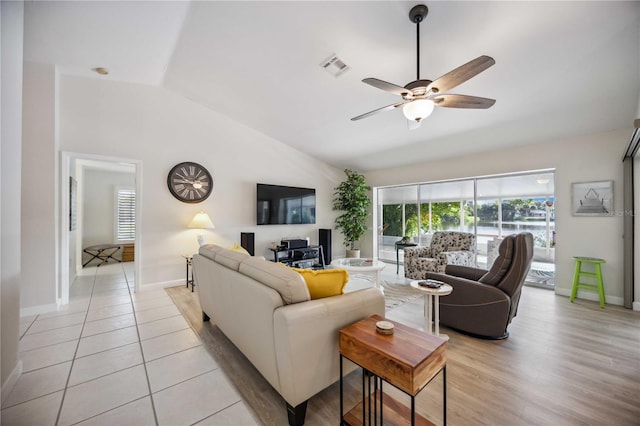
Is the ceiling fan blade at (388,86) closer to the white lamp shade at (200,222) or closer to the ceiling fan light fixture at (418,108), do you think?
the ceiling fan light fixture at (418,108)

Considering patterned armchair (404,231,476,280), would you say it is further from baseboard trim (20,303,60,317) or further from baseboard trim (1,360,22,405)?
baseboard trim (20,303,60,317)

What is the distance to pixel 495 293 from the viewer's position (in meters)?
2.34

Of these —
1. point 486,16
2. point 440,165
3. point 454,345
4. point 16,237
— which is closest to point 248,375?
point 454,345

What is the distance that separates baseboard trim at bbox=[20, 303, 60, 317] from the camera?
9.48ft

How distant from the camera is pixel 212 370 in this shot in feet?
6.35

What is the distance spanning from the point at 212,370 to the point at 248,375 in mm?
305

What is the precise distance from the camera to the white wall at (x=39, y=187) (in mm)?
2957

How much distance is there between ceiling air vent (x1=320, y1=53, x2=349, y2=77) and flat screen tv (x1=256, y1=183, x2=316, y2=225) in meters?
2.69

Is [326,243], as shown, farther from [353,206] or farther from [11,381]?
[11,381]

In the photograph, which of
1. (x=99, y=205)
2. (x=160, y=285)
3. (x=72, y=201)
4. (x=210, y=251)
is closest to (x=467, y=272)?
(x=210, y=251)

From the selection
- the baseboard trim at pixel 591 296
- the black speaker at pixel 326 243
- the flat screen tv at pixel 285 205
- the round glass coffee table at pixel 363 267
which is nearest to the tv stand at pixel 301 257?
the black speaker at pixel 326 243

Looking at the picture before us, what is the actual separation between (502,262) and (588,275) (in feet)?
7.64

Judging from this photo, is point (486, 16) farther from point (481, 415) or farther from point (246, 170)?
point (246, 170)

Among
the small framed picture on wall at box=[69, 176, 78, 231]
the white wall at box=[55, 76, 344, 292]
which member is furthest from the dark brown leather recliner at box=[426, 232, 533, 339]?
the small framed picture on wall at box=[69, 176, 78, 231]
